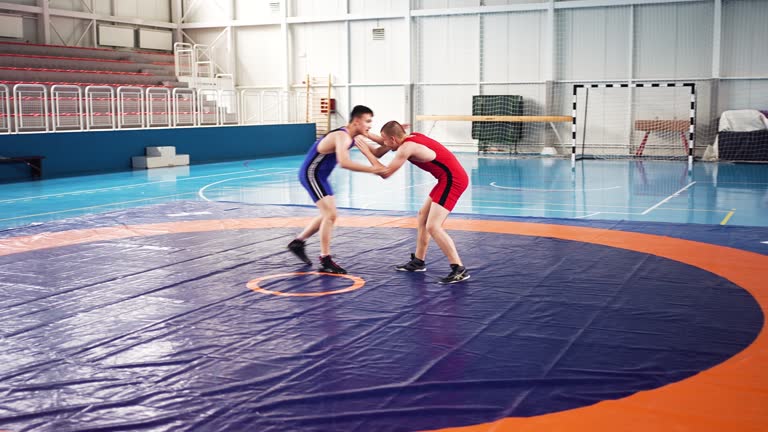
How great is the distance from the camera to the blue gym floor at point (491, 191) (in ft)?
41.8

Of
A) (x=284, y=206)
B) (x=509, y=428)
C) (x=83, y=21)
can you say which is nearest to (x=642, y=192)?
(x=284, y=206)

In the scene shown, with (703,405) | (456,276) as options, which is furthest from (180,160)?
(703,405)

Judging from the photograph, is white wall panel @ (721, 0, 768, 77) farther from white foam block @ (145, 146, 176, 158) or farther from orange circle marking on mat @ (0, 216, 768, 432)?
orange circle marking on mat @ (0, 216, 768, 432)

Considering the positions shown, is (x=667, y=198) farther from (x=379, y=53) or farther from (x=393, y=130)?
(x=379, y=53)

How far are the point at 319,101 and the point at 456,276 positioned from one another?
24.8 m

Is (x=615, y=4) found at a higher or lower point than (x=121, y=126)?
higher

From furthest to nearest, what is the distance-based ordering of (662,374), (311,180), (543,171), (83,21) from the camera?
(83,21), (543,171), (311,180), (662,374)

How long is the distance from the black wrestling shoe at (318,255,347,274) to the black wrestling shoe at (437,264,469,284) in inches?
40.6

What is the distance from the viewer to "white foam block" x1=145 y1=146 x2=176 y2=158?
22156mm

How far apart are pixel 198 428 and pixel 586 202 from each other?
427 inches

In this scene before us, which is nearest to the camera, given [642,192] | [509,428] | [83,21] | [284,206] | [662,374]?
[509,428]

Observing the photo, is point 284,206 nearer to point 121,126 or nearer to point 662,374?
point 662,374

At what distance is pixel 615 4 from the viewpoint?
25.3 metres

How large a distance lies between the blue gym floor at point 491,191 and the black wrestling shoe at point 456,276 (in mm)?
5028
